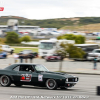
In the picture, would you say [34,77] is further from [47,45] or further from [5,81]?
[47,45]

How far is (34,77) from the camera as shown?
13.4 metres

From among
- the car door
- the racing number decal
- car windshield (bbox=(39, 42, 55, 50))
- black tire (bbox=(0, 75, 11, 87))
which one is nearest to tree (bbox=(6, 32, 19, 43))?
car windshield (bbox=(39, 42, 55, 50))

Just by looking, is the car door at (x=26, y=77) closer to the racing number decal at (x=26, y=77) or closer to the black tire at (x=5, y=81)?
the racing number decal at (x=26, y=77)

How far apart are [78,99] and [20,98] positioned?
2.13 metres

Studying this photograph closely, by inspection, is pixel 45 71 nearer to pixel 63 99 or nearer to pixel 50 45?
pixel 63 99

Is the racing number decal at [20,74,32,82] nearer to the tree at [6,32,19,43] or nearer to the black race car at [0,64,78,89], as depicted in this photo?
the black race car at [0,64,78,89]

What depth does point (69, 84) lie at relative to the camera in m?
13.1

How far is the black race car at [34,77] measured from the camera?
12969 millimetres

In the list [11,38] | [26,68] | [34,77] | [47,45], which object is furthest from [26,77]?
[11,38]

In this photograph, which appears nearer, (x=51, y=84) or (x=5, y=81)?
(x=51, y=84)

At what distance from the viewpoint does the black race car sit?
42.5 feet

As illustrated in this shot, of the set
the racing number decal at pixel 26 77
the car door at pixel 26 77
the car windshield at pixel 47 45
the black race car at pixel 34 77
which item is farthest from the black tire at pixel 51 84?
the car windshield at pixel 47 45

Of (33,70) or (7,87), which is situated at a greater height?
(33,70)

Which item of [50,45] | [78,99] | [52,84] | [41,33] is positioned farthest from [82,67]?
[41,33]
